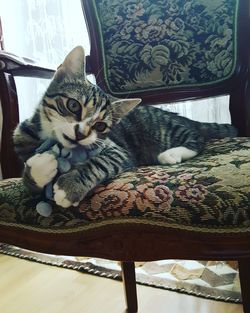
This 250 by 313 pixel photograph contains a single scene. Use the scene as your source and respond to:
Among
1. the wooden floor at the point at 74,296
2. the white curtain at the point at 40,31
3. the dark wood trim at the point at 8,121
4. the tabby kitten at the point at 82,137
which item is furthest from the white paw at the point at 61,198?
the white curtain at the point at 40,31

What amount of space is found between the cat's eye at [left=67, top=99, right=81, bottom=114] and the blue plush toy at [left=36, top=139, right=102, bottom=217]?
7 cm

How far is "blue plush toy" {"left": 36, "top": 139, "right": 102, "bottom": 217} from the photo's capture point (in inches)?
21.6

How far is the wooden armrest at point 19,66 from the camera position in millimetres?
728

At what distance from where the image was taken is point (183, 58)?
1.02 m

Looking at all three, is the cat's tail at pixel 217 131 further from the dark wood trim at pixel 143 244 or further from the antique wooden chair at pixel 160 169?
the dark wood trim at pixel 143 244

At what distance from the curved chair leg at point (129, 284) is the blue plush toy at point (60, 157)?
44cm

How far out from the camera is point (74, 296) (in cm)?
116

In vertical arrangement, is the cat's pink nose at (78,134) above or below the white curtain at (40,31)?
below

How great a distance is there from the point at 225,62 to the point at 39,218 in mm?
657

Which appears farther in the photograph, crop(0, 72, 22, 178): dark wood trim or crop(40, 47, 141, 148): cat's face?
crop(0, 72, 22, 178): dark wood trim

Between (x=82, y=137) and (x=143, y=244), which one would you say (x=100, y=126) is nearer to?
(x=82, y=137)

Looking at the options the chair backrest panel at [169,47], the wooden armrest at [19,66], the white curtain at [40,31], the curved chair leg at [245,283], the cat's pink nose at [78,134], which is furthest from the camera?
the white curtain at [40,31]

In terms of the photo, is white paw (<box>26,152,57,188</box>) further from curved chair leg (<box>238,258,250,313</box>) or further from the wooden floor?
the wooden floor

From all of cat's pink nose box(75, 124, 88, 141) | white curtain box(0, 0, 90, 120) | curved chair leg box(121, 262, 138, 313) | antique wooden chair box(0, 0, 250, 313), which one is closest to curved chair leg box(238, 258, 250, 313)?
antique wooden chair box(0, 0, 250, 313)
